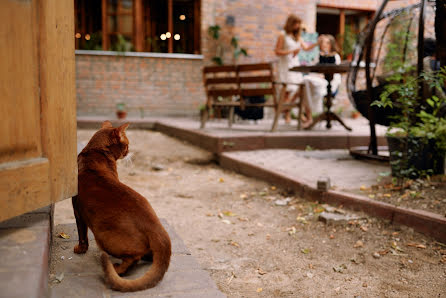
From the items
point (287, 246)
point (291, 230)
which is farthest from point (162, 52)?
point (287, 246)

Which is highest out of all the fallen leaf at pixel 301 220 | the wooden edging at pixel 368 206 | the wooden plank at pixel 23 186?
the wooden plank at pixel 23 186

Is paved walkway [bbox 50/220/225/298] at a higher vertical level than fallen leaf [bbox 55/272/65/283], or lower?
lower

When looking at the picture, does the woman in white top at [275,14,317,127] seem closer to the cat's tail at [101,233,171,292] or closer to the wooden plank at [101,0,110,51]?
the wooden plank at [101,0,110,51]

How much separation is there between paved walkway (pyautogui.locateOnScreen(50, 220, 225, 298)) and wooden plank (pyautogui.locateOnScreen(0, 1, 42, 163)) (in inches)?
20.2

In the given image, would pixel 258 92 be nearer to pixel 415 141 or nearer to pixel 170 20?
pixel 415 141

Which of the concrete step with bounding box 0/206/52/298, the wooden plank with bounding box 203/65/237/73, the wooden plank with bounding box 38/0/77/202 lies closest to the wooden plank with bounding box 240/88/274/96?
the wooden plank with bounding box 203/65/237/73

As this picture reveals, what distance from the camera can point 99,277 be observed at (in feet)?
5.70

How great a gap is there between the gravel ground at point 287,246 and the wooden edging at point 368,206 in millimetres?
58

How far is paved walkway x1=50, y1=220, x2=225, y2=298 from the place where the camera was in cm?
161

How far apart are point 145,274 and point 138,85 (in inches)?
373

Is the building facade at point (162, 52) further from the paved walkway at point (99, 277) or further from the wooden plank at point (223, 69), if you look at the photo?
the paved walkway at point (99, 277)

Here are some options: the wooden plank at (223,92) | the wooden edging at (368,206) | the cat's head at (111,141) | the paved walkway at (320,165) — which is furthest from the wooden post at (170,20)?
the cat's head at (111,141)

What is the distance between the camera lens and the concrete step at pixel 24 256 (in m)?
1.22

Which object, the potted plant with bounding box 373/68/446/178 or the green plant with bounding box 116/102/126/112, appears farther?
the green plant with bounding box 116/102/126/112
